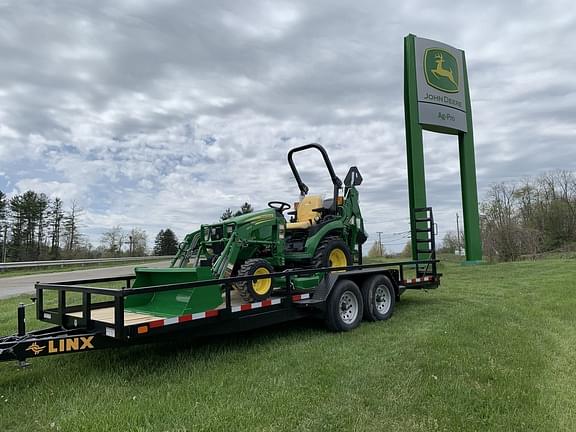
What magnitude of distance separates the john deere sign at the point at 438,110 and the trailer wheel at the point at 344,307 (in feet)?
28.8

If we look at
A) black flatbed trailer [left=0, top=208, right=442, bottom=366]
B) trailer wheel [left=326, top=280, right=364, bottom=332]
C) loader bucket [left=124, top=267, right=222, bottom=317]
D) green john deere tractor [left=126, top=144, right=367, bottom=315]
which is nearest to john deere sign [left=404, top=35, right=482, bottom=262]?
green john deere tractor [left=126, top=144, right=367, bottom=315]

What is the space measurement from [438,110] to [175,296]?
1438 cm

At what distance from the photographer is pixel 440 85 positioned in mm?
17141

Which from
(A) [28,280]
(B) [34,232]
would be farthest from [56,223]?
(A) [28,280]

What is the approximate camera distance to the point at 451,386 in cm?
399

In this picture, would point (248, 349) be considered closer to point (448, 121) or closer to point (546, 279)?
point (546, 279)

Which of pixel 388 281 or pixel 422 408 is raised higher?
pixel 388 281

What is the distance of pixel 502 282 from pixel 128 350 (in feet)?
33.2

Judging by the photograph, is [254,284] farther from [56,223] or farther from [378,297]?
[56,223]

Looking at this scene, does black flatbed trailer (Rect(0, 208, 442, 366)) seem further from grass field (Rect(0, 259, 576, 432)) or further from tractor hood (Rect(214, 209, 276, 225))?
tractor hood (Rect(214, 209, 276, 225))

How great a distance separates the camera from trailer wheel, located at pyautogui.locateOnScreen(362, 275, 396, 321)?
22.5 ft

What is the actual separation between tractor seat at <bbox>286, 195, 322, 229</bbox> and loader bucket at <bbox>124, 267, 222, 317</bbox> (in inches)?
97.1

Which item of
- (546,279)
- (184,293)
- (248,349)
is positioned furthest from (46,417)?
(546,279)

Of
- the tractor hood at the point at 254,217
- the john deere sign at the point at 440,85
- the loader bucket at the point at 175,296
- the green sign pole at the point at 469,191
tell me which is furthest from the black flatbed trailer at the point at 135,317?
the green sign pole at the point at 469,191
